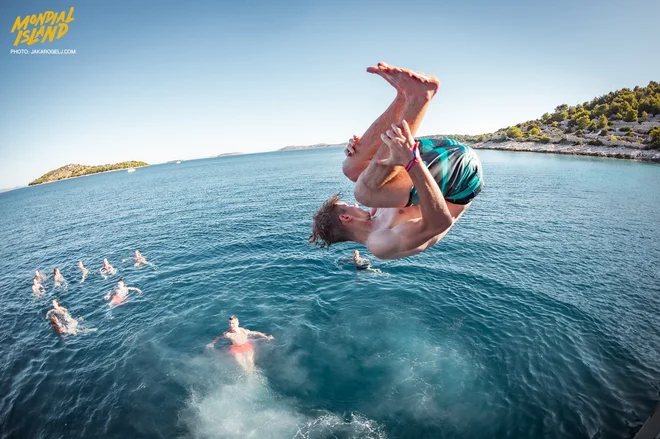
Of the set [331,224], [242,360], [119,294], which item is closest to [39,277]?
[119,294]

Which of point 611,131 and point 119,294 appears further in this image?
point 611,131

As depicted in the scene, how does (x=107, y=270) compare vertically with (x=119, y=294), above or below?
above

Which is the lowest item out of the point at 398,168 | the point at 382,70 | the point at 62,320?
the point at 62,320

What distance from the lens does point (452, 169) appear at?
3197 mm

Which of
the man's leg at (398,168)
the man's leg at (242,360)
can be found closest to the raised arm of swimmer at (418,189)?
the man's leg at (398,168)

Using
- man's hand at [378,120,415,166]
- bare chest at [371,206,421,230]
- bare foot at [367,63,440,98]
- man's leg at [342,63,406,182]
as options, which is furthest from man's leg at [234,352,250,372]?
bare foot at [367,63,440,98]

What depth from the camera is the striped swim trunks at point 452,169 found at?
10.4 feet

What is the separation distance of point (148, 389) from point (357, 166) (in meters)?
12.5

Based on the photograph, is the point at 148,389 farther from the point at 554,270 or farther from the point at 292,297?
the point at 554,270

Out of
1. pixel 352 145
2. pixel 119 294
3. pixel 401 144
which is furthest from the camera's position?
pixel 119 294

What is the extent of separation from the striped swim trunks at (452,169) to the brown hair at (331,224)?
1240mm

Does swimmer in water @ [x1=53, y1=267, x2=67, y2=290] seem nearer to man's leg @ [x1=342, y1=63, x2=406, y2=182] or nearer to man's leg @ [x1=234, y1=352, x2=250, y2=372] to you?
man's leg @ [x1=234, y1=352, x2=250, y2=372]

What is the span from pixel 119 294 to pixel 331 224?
65.0 feet

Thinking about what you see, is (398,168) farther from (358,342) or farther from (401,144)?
(358,342)
